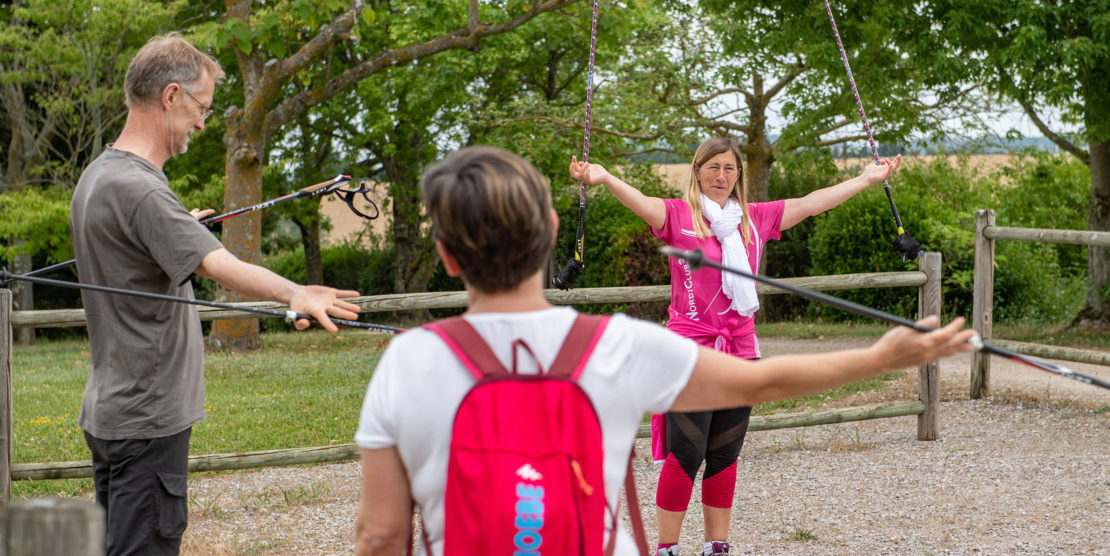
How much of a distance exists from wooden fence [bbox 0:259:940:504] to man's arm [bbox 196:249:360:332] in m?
2.28

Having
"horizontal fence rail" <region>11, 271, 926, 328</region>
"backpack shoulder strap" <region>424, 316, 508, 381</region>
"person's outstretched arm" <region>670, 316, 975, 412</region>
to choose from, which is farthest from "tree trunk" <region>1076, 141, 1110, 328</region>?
"backpack shoulder strap" <region>424, 316, 508, 381</region>

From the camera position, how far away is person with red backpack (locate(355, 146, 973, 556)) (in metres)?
1.53

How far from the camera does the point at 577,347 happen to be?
1.58 metres

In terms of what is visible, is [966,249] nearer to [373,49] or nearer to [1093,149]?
[1093,149]

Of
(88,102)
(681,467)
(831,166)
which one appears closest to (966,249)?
(831,166)

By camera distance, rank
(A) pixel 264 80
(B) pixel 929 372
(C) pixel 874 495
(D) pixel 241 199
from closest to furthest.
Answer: (C) pixel 874 495 < (B) pixel 929 372 < (A) pixel 264 80 < (D) pixel 241 199

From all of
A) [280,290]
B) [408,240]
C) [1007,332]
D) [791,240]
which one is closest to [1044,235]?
[1007,332]

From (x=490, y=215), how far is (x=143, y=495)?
1444 millimetres

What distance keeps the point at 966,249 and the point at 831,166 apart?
2.45 metres

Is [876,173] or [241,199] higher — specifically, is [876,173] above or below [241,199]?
below

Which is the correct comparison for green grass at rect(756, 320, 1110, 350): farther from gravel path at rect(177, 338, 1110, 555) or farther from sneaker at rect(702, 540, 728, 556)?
sneaker at rect(702, 540, 728, 556)

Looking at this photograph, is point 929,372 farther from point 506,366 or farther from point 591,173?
point 506,366

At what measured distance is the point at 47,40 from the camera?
574 inches

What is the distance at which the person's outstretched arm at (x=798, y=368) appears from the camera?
5.48 feet
